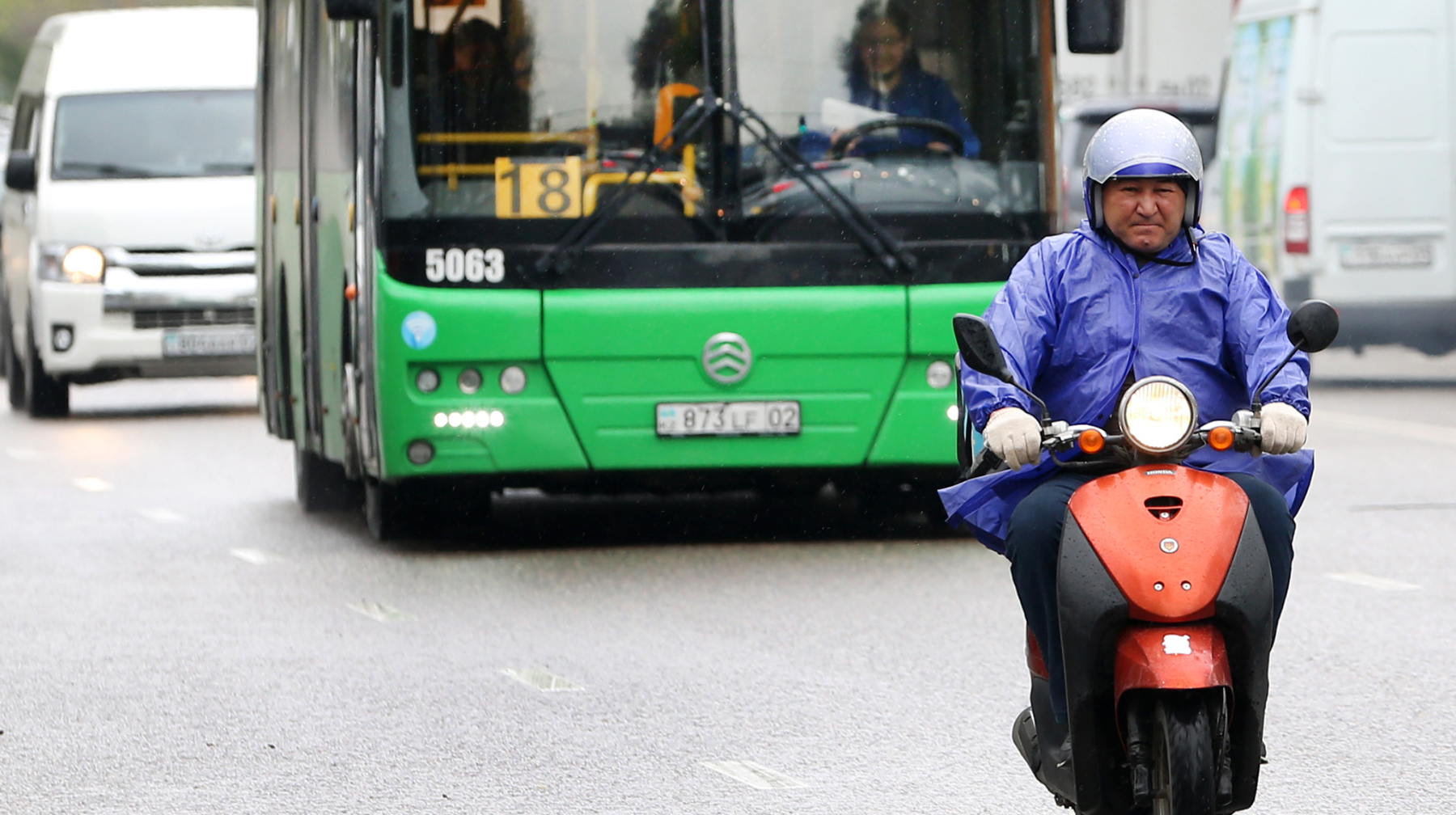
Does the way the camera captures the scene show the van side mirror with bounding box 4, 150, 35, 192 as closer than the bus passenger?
No

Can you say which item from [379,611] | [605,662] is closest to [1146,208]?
[605,662]

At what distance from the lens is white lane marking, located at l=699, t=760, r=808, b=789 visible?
618cm

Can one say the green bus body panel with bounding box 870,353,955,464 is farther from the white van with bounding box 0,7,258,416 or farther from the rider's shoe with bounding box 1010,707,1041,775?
the white van with bounding box 0,7,258,416

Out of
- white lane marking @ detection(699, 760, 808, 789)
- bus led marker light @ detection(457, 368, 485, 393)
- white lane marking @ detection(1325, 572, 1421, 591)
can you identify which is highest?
bus led marker light @ detection(457, 368, 485, 393)

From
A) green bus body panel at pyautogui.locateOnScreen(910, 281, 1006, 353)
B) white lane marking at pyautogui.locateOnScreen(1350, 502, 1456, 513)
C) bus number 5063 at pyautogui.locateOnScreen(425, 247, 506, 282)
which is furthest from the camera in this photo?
white lane marking at pyautogui.locateOnScreen(1350, 502, 1456, 513)

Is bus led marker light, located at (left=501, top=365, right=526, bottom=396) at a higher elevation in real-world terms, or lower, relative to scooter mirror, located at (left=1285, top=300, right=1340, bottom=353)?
lower

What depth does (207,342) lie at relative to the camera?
19250 millimetres

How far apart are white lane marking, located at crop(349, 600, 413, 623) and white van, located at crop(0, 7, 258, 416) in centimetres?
1009

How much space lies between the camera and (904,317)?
34.1ft

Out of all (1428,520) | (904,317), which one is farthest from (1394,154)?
(904,317)

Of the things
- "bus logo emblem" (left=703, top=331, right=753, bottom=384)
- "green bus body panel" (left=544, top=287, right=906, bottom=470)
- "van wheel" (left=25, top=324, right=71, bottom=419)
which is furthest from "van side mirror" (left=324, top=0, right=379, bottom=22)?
"van wheel" (left=25, top=324, right=71, bottom=419)

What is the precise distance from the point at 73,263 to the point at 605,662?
1205cm

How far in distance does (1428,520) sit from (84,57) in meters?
11.6

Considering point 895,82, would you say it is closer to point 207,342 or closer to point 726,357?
point 726,357
